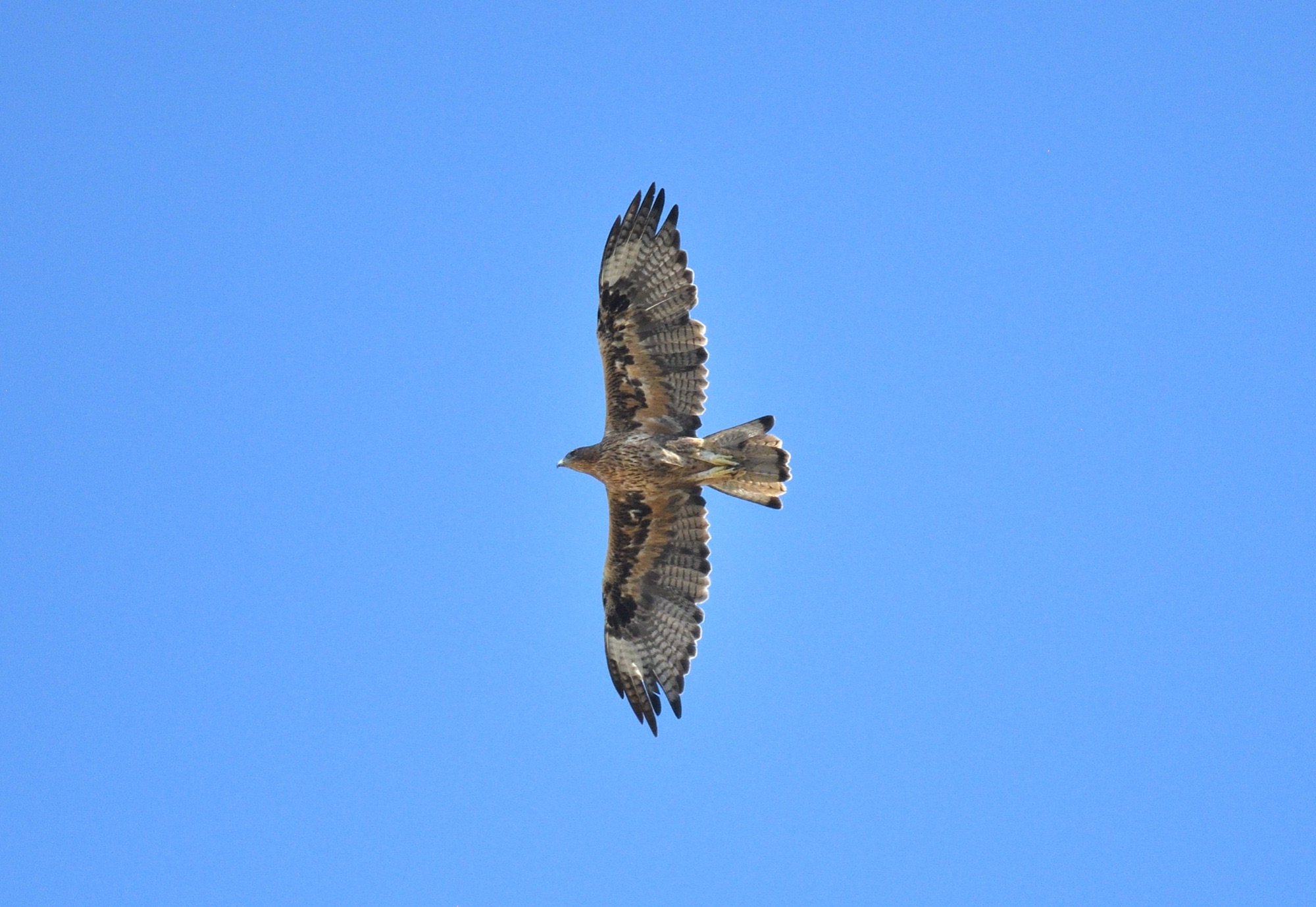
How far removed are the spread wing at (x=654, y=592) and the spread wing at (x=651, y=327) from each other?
0.79 m

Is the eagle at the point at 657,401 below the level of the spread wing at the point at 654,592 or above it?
above

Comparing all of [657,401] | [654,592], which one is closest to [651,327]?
[657,401]

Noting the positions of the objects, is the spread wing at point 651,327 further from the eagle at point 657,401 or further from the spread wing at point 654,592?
the spread wing at point 654,592

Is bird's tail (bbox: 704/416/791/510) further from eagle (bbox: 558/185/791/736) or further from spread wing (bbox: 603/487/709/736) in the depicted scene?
spread wing (bbox: 603/487/709/736)

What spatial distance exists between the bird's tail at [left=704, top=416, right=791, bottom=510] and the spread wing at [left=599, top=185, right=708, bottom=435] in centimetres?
27

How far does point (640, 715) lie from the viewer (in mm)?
13047

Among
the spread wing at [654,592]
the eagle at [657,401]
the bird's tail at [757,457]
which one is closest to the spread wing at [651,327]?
the eagle at [657,401]

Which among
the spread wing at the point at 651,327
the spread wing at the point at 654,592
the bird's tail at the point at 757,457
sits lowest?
the spread wing at the point at 654,592

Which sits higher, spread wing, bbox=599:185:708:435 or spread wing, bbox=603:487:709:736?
spread wing, bbox=599:185:708:435

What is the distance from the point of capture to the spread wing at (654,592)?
12.8m

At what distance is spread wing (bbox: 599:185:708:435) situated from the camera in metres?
12.2

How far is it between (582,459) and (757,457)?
4.46 feet

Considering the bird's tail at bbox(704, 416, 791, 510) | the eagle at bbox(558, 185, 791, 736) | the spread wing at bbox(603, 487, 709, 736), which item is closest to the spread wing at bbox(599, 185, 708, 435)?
the eagle at bbox(558, 185, 791, 736)

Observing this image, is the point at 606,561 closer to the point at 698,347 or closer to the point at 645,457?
the point at 645,457
